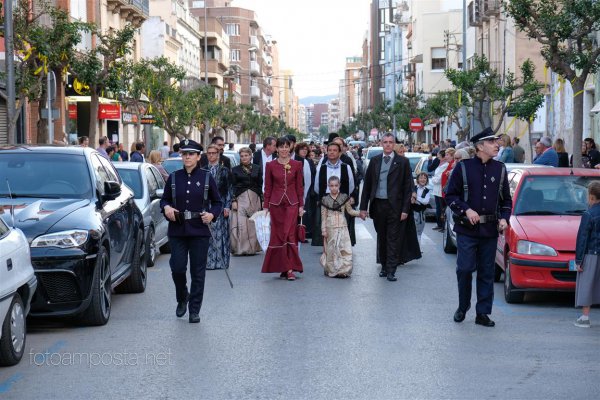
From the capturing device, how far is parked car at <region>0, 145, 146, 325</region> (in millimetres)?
9055

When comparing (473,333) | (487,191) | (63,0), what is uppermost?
(63,0)

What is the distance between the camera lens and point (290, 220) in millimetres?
13562

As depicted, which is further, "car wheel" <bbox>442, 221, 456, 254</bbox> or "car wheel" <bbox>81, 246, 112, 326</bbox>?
"car wheel" <bbox>442, 221, 456, 254</bbox>

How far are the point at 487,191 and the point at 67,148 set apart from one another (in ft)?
14.6

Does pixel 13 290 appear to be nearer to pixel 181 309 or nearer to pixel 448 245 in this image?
pixel 181 309

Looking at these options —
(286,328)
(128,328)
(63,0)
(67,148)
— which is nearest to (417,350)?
(286,328)

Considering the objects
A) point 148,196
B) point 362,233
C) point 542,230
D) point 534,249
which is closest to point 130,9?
point 362,233

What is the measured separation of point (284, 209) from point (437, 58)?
74.5 m

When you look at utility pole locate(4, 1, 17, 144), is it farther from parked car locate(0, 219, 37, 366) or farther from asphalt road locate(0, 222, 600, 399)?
parked car locate(0, 219, 37, 366)

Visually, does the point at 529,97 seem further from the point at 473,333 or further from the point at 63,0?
the point at 473,333

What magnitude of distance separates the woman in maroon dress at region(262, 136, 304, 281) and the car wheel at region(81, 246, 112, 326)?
3.89 metres

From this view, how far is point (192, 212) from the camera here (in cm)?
980

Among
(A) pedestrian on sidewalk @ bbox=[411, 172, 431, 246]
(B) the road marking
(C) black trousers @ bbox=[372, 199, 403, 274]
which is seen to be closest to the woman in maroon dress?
(C) black trousers @ bbox=[372, 199, 403, 274]

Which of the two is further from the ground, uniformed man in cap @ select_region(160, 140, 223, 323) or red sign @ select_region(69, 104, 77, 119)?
red sign @ select_region(69, 104, 77, 119)
